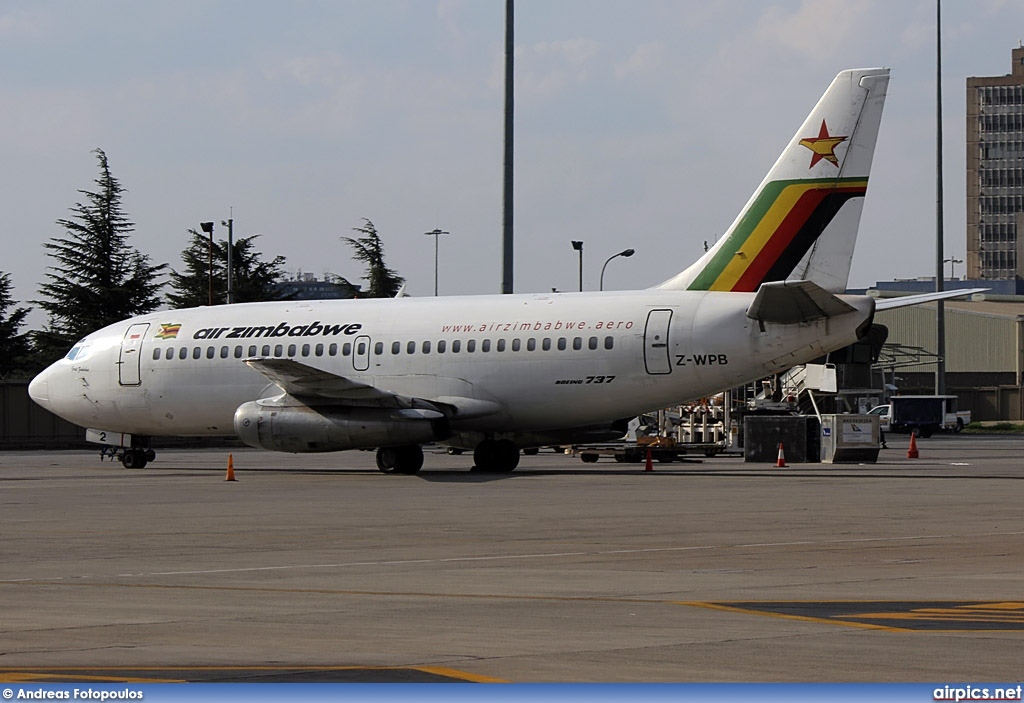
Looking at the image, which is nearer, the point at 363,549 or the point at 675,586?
the point at 675,586

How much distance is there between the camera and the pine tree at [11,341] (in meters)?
75.2

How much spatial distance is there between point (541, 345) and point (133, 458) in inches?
460

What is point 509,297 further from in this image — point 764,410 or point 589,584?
point 589,584

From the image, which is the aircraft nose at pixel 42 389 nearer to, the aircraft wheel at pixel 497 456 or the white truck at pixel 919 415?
the aircraft wheel at pixel 497 456

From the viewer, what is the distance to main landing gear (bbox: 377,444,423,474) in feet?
105

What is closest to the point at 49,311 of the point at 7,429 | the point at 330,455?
the point at 7,429

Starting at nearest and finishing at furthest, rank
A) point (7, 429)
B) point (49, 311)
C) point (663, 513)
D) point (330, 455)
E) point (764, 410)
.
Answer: point (663, 513) → point (764, 410) → point (330, 455) → point (7, 429) → point (49, 311)

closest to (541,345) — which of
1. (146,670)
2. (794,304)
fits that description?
(794,304)

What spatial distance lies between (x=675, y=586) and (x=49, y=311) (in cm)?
6471

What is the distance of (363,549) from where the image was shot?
52.7 ft

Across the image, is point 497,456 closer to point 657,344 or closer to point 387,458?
point 387,458

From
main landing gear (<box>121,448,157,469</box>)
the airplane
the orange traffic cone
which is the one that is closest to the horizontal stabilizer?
the airplane

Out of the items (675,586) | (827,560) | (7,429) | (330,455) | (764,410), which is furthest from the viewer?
(7,429)

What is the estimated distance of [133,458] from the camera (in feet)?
121
